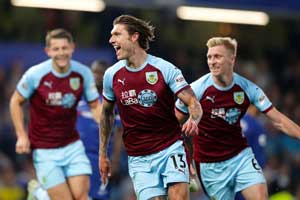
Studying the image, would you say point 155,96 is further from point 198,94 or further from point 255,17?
point 255,17

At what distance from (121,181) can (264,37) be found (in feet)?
22.7

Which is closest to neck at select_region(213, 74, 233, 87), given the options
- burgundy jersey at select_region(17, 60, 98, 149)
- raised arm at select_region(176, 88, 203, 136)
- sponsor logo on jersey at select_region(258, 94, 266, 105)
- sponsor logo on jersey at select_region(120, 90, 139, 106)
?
sponsor logo on jersey at select_region(258, 94, 266, 105)

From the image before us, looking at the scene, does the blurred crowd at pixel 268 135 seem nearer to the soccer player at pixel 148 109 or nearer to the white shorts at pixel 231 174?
the white shorts at pixel 231 174

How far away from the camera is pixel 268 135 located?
20953mm

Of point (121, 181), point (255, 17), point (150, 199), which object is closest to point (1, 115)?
Answer: point (121, 181)

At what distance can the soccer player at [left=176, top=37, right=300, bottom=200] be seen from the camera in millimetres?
11727

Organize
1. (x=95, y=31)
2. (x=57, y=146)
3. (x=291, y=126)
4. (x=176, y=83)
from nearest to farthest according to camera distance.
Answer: (x=176, y=83), (x=291, y=126), (x=57, y=146), (x=95, y=31)

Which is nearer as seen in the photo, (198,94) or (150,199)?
(150,199)

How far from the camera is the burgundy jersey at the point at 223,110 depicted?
462 inches

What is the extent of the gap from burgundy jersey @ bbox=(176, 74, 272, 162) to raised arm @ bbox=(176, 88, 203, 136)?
1114 millimetres

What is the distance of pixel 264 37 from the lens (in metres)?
24.1

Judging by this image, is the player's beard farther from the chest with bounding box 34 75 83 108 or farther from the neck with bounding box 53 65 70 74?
the chest with bounding box 34 75 83 108

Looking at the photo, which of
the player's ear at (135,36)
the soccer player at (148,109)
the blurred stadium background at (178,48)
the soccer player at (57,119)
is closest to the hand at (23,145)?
the soccer player at (57,119)

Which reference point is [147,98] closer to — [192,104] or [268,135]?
[192,104]
